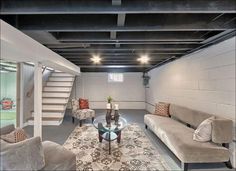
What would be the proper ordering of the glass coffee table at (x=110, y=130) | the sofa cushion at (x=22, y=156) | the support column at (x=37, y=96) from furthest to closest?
the glass coffee table at (x=110, y=130)
the support column at (x=37, y=96)
the sofa cushion at (x=22, y=156)

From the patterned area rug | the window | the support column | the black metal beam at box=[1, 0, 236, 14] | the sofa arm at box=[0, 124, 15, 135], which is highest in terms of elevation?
the black metal beam at box=[1, 0, 236, 14]

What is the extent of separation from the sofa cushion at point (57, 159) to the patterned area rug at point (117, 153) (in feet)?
1.91

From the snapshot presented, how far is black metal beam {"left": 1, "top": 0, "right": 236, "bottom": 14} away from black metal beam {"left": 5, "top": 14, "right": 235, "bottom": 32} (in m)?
0.57

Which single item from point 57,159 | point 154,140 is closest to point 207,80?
point 154,140

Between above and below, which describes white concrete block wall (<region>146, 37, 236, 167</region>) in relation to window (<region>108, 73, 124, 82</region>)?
below

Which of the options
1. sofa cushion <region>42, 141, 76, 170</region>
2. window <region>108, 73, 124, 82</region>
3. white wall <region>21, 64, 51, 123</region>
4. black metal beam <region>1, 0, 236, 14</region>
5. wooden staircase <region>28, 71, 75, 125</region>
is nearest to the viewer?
black metal beam <region>1, 0, 236, 14</region>

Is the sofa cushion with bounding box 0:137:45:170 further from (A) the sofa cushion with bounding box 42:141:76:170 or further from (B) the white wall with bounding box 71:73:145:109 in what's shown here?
(B) the white wall with bounding box 71:73:145:109

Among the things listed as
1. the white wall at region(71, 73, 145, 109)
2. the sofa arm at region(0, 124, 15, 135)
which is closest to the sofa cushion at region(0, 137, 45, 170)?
the sofa arm at region(0, 124, 15, 135)

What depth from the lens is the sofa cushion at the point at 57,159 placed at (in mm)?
2096

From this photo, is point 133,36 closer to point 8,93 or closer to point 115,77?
point 8,93

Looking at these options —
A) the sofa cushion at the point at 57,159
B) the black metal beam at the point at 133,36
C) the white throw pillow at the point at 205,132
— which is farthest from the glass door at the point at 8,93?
the white throw pillow at the point at 205,132

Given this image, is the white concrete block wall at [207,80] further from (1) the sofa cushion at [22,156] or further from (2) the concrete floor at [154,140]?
(1) the sofa cushion at [22,156]

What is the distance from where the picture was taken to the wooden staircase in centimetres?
618

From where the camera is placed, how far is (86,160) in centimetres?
311
